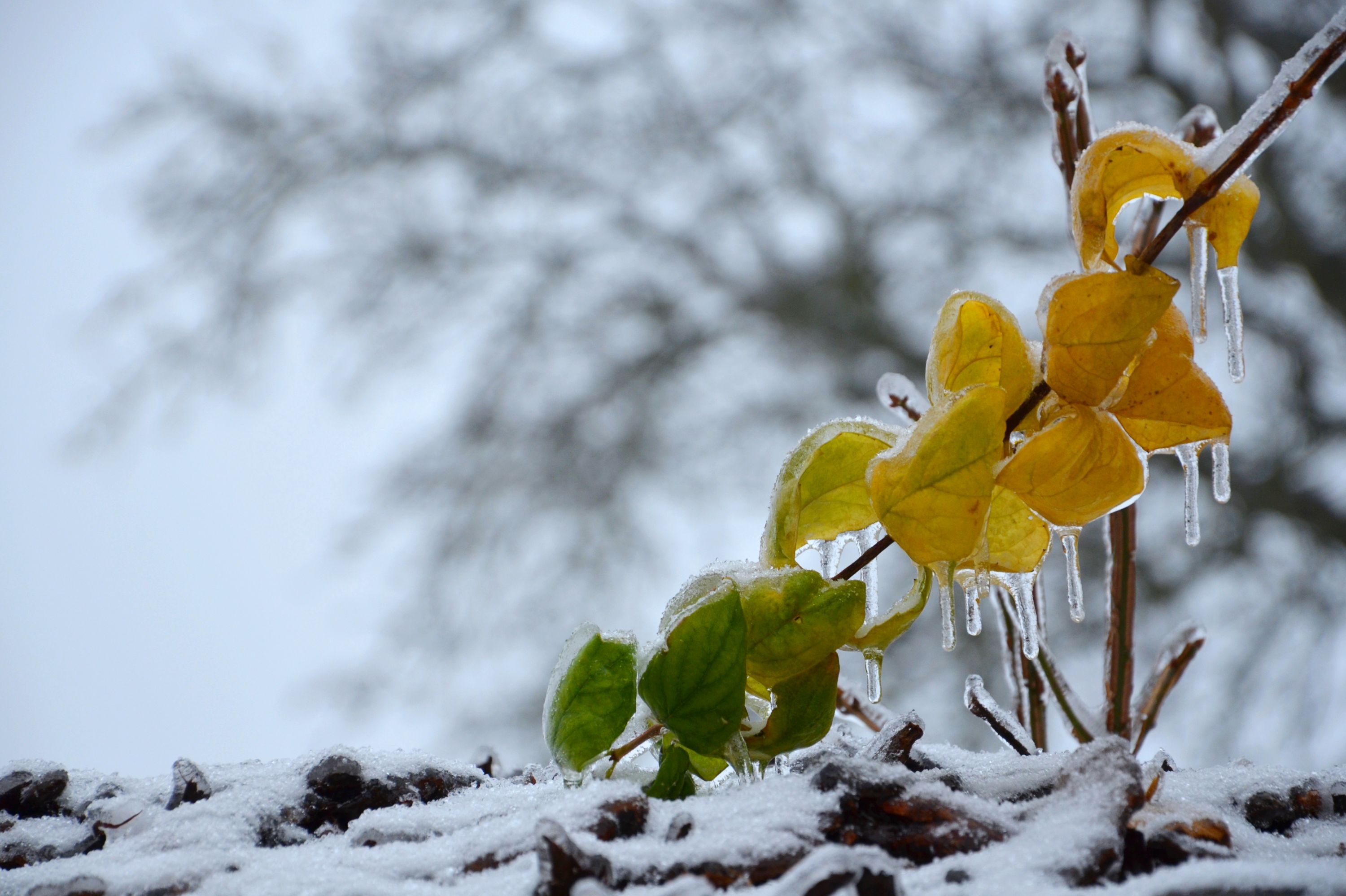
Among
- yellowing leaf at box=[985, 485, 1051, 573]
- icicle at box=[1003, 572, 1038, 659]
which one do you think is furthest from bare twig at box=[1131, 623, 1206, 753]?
yellowing leaf at box=[985, 485, 1051, 573]

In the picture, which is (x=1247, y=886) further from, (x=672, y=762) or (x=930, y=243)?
(x=930, y=243)

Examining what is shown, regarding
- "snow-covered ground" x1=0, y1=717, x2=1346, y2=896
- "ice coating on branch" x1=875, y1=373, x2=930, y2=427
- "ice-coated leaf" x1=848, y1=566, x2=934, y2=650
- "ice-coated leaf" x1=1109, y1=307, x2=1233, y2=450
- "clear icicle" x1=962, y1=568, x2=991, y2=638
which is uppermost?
"ice coating on branch" x1=875, y1=373, x2=930, y2=427

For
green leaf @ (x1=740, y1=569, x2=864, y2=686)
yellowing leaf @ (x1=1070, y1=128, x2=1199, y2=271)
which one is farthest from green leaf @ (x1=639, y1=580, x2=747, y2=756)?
yellowing leaf @ (x1=1070, y1=128, x2=1199, y2=271)

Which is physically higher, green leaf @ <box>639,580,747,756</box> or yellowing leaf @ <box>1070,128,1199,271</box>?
yellowing leaf @ <box>1070,128,1199,271</box>

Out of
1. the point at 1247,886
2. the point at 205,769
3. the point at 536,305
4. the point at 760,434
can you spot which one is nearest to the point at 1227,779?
the point at 1247,886

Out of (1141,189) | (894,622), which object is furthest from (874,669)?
(1141,189)

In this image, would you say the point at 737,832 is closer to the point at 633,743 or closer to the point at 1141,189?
the point at 633,743

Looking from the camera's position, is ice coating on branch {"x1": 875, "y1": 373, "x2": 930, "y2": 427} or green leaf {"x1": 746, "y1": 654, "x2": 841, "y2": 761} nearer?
green leaf {"x1": 746, "y1": 654, "x2": 841, "y2": 761}

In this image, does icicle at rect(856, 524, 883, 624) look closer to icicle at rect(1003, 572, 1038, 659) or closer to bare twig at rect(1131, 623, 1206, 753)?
icicle at rect(1003, 572, 1038, 659)
